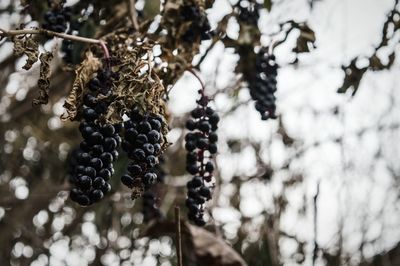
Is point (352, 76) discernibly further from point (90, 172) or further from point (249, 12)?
point (90, 172)

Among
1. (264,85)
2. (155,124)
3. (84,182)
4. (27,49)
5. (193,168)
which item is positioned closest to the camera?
(84,182)

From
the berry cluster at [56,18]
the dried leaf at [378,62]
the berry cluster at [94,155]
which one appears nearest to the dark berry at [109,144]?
the berry cluster at [94,155]

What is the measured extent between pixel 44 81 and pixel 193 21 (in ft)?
2.73

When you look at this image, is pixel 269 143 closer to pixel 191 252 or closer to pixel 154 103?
pixel 191 252

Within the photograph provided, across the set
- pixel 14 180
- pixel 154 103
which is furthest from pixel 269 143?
pixel 14 180

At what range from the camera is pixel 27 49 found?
1.25 m

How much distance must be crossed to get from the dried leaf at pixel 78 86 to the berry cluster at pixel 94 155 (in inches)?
1.2

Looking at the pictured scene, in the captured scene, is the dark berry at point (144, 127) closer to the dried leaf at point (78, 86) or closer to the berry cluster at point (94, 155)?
the berry cluster at point (94, 155)

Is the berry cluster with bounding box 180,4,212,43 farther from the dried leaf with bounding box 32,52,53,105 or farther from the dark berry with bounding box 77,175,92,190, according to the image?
the dark berry with bounding box 77,175,92,190

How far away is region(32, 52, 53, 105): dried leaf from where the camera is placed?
4.01 feet

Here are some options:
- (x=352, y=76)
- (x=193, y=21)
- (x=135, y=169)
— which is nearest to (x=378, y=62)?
(x=352, y=76)

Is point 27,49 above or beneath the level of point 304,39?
above

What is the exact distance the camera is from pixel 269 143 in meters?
2.90

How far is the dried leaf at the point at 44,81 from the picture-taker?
1223 millimetres
